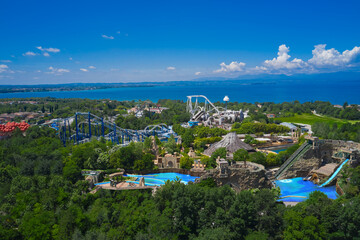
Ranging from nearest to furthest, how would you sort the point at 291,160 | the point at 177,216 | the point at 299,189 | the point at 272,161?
the point at 177,216, the point at 299,189, the point at 291,160, the point at 272,161

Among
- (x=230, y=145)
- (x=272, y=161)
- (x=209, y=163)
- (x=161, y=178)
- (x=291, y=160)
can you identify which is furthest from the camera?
(x=230, y=145)

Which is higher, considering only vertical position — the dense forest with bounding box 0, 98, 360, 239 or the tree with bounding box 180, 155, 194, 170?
the dense forest with bounding box 0, 98, 360, 239

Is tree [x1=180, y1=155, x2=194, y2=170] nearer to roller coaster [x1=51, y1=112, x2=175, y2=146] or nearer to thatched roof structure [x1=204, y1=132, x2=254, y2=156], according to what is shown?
thatched roof structure [x1=204, y1=132, x2=254, y2=156]

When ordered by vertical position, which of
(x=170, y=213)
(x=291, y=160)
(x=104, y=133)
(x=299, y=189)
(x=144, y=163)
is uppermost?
(x=170, y=213)

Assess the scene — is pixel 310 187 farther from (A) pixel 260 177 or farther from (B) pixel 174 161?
(B) pixel 174 161

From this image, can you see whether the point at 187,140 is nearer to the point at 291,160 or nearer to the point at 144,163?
the point at 144,163

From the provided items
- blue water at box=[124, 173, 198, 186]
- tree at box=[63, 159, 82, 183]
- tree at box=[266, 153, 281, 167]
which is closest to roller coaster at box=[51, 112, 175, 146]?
blue water at box=[124, 173, 198, 186]

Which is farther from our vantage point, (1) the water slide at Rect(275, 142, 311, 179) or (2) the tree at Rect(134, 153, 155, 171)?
(2) the tree at Rect(134, 153, 155, 171)

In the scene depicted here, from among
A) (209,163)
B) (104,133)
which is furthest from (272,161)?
(104,133)

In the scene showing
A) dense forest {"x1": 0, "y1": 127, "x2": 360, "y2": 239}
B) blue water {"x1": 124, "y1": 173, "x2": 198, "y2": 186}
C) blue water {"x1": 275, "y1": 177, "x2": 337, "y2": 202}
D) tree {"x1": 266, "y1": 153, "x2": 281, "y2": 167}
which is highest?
dense forest {"x1": 0, "y1": 127, "x2": 360, "y2": 239}
